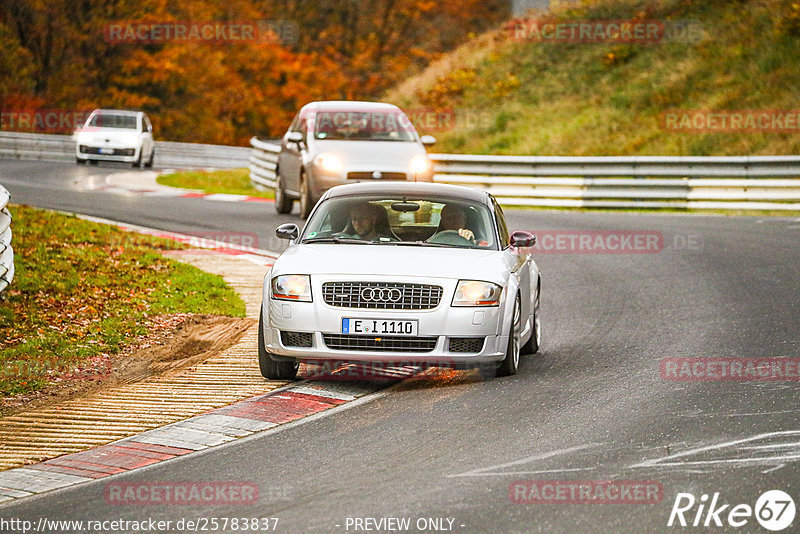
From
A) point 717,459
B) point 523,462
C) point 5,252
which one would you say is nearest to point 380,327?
point 523,462

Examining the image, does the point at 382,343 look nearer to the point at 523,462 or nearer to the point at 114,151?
the point at 523,462

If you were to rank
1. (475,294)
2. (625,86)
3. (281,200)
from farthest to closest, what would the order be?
(625,86) < (281,200) < (475,294)

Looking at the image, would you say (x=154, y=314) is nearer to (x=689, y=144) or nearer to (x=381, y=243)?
(x=381, y=243)

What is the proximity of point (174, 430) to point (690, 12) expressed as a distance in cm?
3597

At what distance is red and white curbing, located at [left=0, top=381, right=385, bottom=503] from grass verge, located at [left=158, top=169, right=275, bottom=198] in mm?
20118

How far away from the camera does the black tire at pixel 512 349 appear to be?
1011 cm

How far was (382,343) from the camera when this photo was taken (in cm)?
968

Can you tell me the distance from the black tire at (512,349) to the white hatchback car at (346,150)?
10.1m

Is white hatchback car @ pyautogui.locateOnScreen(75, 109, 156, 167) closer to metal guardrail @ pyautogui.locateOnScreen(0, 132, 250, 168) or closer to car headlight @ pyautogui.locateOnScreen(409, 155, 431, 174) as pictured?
metal guardrail @ pyautogui.locateOnScreen(0, 132, 250, 168)

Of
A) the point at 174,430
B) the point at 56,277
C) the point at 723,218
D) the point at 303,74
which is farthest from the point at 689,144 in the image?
the point at 303,74

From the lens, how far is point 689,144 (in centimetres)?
3275

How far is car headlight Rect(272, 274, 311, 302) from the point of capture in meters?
9.82

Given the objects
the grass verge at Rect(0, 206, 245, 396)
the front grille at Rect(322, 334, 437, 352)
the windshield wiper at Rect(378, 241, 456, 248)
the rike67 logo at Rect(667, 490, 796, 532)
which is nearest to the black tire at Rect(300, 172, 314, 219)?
the grass verge at Rect(0, 206, 245, 396)

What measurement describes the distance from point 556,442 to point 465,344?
1.96 meters
